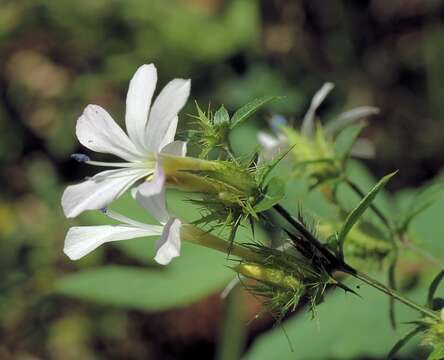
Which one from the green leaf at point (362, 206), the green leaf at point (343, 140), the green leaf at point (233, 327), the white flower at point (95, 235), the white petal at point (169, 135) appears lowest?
the green leaf at point (233, 327)

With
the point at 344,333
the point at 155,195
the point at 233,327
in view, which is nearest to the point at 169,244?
the point at 155,195

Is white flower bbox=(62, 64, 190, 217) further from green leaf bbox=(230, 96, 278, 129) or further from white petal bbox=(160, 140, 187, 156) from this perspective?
green leaf bbox=(230, 96, 278, 129)

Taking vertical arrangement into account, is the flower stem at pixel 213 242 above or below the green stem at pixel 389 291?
above

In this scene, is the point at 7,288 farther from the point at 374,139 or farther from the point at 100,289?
the point at 374,139

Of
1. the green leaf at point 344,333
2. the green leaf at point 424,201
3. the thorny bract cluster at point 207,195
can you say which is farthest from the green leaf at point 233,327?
the thorny bract cluster at point 207,195

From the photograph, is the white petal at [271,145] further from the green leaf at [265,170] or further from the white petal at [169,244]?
the white petal at [169,244]

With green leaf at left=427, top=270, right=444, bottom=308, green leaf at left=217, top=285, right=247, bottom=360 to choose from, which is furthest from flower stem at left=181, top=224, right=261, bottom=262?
green leaf at left=217, top=285, right=247, bottom=360
